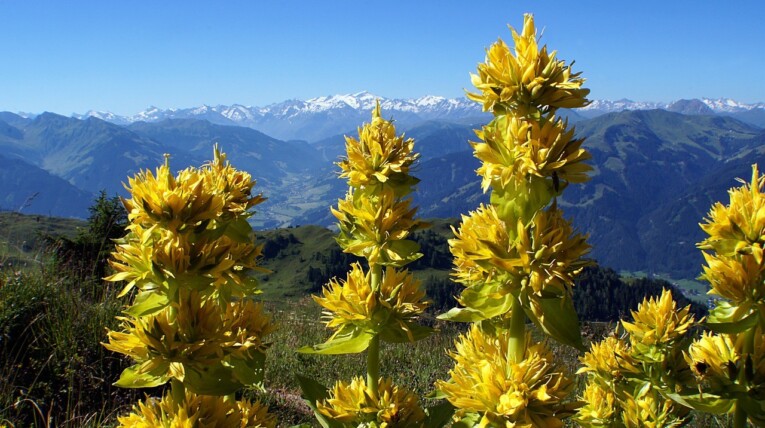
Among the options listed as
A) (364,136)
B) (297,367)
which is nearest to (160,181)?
(364,136)

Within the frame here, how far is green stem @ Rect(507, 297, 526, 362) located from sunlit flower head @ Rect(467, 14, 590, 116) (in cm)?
70

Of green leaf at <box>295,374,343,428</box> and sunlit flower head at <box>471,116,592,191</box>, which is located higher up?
sunlit flower head at <box>471,116,592,191</box>

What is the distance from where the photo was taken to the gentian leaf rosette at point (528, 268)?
185cm

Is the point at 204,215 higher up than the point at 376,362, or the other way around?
the point at 204,215

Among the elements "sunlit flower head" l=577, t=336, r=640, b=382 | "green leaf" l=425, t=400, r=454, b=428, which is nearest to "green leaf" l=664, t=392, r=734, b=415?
"sunlit flower head" l=577, t=336, r=640, b=382

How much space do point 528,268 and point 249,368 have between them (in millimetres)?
1136

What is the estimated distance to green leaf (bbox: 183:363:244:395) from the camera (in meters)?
1.82

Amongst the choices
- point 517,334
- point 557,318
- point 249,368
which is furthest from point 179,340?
point 557,318

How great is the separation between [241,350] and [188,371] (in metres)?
0.18

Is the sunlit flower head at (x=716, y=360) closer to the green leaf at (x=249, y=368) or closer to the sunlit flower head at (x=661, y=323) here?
the sunlit flower head at (x=661, y=323)

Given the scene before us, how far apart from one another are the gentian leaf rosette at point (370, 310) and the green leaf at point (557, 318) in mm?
528

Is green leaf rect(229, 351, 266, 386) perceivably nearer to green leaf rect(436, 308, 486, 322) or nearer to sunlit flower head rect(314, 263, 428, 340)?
sunlit flower head rect(314, 263, 428, 340)

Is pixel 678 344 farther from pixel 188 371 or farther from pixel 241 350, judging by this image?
pixel 188 371

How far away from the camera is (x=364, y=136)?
93.7 inches
